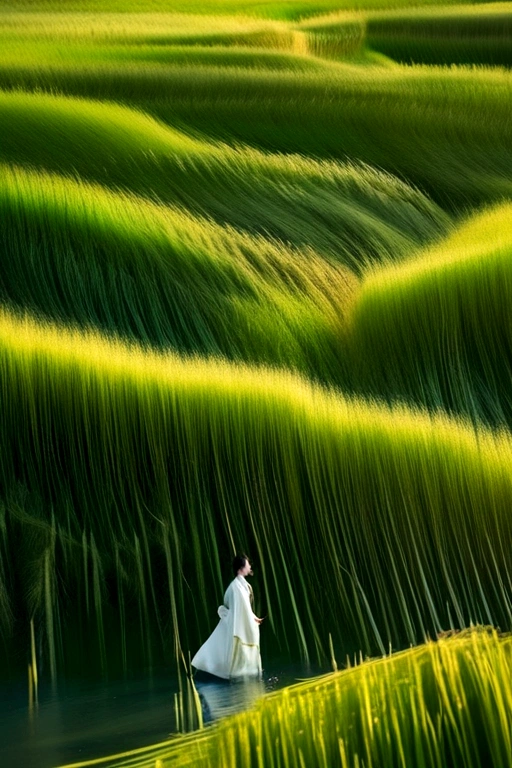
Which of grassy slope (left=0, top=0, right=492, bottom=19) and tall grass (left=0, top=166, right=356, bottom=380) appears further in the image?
grassy slope (left=0, top=0, right=492, bottom=19)

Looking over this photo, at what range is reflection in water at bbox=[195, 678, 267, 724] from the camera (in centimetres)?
247

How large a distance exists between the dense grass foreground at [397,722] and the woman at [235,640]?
0.62 metres

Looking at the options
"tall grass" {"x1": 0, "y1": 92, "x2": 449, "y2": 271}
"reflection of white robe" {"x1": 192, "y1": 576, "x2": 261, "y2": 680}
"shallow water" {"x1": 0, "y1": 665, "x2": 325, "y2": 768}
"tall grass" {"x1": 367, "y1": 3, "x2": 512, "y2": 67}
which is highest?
"tall grass" {"x1": 367, "y1": 3, "x2": 512, "y2": 67}

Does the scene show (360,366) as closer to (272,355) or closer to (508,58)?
(272,355)

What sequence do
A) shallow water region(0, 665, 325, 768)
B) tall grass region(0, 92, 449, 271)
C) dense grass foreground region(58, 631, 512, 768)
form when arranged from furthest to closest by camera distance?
tall grass region(0, 92, 449, 271), shallow water region(0, 665, 325, 768), dense grass foreground region(58, 631, 512, 768)

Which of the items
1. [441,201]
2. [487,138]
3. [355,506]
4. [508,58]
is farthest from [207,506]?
[508,58]

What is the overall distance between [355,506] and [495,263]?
163 centimetres

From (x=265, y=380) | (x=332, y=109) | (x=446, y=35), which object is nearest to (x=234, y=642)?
(x=265, y=380)

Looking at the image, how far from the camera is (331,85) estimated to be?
6.11 metres

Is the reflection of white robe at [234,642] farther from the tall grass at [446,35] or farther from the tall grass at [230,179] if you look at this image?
the tall grass at [446,35]

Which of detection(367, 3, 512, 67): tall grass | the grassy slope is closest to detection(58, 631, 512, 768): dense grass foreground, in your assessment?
detection(367, 3, 512, 67): tall grass

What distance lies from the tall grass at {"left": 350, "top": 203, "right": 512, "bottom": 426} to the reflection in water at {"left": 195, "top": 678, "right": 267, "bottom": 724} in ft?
4.98

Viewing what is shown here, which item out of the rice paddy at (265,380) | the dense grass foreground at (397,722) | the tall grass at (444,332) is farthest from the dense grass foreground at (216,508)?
the dense grass foreground at (397,722)

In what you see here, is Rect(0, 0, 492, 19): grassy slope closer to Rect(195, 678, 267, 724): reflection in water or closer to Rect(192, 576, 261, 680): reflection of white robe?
Rect(192, 576, 261, 680): reflection of white robe
